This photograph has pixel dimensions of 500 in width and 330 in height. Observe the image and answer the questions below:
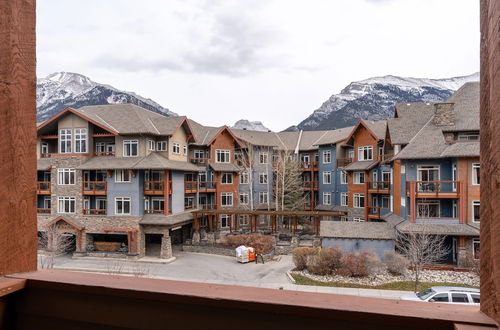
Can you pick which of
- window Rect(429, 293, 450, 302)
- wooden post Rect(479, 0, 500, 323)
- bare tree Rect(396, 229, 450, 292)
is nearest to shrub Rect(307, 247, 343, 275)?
bare tree Rect(396, 229, 450, 292)

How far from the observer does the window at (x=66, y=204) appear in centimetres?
2061

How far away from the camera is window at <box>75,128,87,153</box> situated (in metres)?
20.5

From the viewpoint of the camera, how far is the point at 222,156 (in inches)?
1070

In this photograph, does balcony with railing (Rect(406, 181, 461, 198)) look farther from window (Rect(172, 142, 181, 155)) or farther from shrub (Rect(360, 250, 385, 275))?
window (Rect(172, 142, 181, 155))

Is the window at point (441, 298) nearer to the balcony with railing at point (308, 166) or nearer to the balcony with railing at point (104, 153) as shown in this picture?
the balcony with railing at point (104, 153)

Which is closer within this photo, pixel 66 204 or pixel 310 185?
pixel 66 204

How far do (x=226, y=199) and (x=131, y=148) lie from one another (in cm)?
972

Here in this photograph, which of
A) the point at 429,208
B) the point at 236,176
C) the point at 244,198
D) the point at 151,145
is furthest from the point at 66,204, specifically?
the point at 429,208

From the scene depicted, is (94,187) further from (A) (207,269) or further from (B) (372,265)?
(B) (372,265)

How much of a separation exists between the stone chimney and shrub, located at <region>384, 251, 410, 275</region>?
315 inches

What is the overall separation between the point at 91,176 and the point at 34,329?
2172cm

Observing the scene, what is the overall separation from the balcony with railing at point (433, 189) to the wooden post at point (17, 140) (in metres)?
17.2

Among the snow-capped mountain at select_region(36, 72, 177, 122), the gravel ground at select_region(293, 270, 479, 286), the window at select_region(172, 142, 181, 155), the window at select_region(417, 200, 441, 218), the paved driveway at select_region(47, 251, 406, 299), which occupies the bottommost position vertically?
the paved driveway at select_region(47, 251, 406, 299)

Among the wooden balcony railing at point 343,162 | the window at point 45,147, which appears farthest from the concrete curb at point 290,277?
the window at point 45,147
